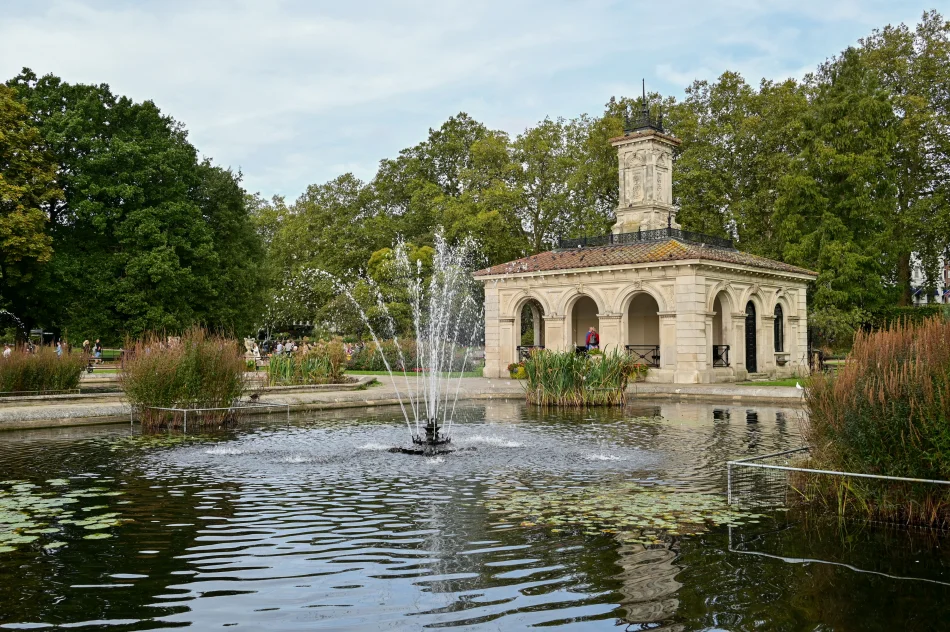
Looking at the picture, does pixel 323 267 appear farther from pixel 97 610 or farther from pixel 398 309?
pixel 97 610

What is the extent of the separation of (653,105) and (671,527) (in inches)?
1697

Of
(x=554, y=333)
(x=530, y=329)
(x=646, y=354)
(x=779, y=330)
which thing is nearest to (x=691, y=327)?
(x=646, y=354)

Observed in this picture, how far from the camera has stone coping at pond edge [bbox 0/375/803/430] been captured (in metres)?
17.0

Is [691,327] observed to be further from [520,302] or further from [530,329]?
[530,329]

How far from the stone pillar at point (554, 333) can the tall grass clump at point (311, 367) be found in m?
9.24

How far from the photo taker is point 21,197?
3269 centimetres

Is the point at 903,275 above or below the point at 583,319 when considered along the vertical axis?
above

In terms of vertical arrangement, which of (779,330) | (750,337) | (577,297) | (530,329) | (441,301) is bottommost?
(750,337)

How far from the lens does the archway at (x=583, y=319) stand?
1473 inches

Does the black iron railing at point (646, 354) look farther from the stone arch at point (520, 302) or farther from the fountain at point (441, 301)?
the fountain at point (441, 301)

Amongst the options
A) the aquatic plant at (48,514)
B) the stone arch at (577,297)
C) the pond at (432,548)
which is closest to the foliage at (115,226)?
the stone arch at (577,297)

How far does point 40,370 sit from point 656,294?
2047cm

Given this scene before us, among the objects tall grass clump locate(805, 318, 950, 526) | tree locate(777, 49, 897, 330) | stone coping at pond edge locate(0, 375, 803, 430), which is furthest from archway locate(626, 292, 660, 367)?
tall grass clump locate(805, 318, 950, 526)

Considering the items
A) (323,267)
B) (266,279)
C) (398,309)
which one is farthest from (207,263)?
(323,267)
